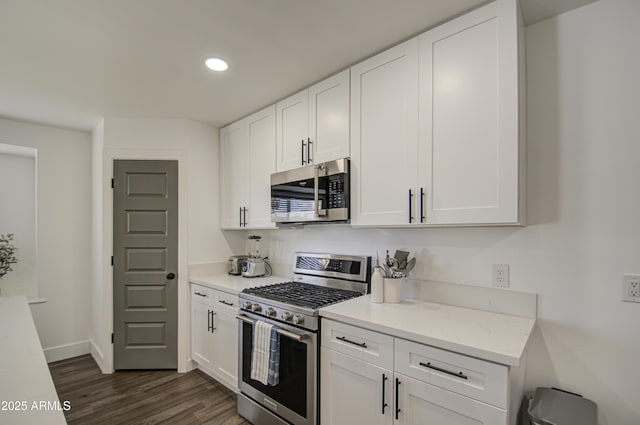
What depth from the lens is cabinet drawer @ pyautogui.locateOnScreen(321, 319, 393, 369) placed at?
1528 millimetres

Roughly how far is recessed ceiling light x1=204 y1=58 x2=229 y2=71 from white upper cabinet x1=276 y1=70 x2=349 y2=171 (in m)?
0.59

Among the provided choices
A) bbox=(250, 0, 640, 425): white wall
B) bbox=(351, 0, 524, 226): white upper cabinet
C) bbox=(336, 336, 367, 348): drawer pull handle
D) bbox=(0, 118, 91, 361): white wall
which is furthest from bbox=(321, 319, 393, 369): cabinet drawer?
bbox=(0, 118, 91, 361): white wall

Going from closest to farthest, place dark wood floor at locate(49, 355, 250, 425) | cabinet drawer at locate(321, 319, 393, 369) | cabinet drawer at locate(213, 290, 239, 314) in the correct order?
cabinet drawer at locate(321, 319, 393, 369)
dark wood floor at locate(49, 355, 250, 425)
cabinet drawer at locate(213, 290, 239, 314)

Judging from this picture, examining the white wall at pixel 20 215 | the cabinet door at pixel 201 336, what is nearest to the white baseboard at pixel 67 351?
the white wall at pixel 20 215

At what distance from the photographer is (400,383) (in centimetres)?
147

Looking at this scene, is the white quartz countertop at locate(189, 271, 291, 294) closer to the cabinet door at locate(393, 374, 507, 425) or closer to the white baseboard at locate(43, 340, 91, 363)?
the cabinet door at locate(393, 374, 507, 425)

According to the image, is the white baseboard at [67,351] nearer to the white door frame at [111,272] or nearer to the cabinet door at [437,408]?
the white door frame at [111,272]

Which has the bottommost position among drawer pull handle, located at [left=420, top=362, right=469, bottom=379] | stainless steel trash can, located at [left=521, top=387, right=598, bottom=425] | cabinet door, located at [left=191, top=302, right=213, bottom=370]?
cabinet door, located at [left=191, top=302, right=213, bottom=370]

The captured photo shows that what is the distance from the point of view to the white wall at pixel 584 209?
144cm

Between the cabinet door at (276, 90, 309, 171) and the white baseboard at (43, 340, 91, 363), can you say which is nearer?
the cabinet door at (276, 90, 309, 171)

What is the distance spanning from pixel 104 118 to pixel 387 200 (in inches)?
116

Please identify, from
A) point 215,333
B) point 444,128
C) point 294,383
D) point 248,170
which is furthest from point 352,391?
point 248,170

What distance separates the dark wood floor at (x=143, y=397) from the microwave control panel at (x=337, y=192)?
1731 millimetres

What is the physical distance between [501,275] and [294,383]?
137 cm
